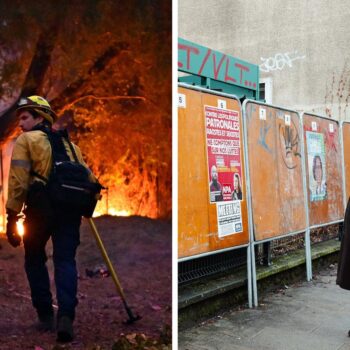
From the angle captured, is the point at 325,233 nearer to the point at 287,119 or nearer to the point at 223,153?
the point at 287,119

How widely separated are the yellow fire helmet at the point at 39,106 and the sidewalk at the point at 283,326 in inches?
99.3

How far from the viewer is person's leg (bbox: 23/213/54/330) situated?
226 cm

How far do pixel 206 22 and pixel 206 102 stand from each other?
10646 mm

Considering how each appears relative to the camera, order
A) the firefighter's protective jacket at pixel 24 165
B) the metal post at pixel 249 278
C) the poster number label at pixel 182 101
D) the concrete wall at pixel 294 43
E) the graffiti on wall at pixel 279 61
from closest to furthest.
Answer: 1. the firefighter's protective jacket at pixel 24 165
2. the poster number label at pixel 182 101
3. the metal post at pixel 249 278
4. the concrete wall at pixel 294 43
5. the graffiti on wall at pixel 279 61

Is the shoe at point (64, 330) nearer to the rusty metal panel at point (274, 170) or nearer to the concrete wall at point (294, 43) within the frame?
the rusty metal panel at point (274, 170)

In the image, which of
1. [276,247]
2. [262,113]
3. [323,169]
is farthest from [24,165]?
[323,169]

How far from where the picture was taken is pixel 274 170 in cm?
555

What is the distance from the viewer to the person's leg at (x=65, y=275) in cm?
229

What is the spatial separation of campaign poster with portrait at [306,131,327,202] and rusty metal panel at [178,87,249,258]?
2.37m

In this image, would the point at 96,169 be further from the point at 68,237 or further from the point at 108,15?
the point at 108,15

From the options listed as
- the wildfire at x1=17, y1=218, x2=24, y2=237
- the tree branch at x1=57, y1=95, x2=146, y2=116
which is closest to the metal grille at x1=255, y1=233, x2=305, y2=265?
the tree branch at x1=57, y1=95, x2=146, y2=116

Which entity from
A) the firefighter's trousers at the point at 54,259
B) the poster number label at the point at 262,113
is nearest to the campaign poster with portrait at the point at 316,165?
the poster number label at the point at 262,113

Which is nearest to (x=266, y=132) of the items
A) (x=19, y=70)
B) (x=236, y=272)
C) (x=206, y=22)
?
(x=236, y=272)

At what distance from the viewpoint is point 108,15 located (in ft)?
7.52
